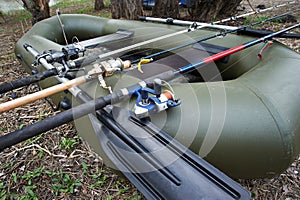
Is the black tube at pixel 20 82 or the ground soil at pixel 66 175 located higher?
the black tube at pixel 20 82

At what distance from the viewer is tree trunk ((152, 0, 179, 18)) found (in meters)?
4.25

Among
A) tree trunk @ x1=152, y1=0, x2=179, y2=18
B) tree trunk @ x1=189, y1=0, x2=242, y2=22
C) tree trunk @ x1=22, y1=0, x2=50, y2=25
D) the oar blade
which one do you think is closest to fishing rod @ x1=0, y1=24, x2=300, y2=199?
the oar blade

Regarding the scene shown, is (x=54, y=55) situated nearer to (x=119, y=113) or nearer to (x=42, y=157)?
(x=119, y=113)

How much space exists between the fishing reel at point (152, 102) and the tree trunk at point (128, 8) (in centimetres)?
299

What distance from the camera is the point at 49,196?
5.23 feet

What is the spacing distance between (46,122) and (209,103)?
832 mm

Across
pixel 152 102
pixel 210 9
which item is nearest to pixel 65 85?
pixel 152 102

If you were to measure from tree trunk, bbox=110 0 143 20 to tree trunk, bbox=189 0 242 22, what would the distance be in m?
1.40

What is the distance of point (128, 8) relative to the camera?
3.81 meters

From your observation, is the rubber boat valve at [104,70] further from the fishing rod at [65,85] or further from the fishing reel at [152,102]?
the fishing reel at [152,102]

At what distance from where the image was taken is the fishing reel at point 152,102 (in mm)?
1113

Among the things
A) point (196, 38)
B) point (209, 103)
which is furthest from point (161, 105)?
point (196, 38)

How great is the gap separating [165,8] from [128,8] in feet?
2.73

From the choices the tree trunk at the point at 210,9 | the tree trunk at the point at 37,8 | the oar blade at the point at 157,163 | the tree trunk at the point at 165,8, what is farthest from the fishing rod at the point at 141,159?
the tree trunk at the point at 37,8
